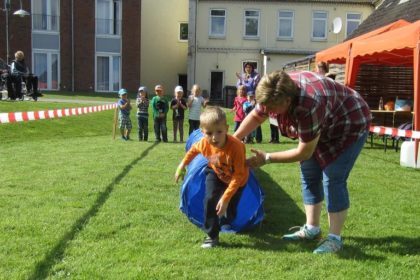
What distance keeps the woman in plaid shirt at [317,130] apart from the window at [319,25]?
30601 mm

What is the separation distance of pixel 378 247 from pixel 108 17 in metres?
29.6

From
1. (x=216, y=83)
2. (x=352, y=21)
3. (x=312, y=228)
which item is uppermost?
(x=352, y=21)

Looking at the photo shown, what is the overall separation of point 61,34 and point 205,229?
2893 centimetres

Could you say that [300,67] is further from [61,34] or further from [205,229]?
[205,229]

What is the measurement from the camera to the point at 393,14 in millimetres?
18906

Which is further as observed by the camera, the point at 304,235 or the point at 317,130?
the point at 304,235

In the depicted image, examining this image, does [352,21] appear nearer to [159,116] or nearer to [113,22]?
[113,22]

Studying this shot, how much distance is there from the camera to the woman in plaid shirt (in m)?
3.59

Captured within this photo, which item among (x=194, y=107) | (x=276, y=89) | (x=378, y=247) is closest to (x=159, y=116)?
(x=194, y=107)

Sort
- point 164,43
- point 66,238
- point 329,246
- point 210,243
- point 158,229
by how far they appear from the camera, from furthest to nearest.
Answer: point 164,43 → point 158,229 → point 66,238 → point 210,243 → point 329,246

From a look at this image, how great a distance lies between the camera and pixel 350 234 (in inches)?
193

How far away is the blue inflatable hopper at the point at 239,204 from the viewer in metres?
4.86

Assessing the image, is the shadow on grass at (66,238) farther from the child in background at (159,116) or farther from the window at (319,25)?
the window at (319,25)

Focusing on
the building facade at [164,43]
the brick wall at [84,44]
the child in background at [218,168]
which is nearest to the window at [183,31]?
the building facade at [164,43]
